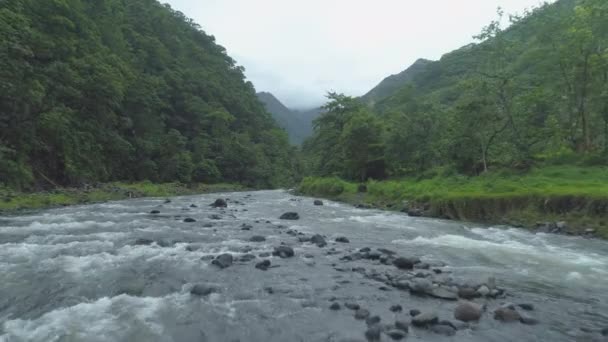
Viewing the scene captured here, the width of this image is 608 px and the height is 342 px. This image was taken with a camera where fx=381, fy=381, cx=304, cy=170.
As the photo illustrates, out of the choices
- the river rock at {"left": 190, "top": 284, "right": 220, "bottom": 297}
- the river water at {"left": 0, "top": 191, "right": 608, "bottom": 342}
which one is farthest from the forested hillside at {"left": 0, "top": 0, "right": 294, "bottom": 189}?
the river rock at {"left": 190, "top": 284, "right": 220, "bottom": 297}

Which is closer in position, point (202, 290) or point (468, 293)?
point (468, 293)

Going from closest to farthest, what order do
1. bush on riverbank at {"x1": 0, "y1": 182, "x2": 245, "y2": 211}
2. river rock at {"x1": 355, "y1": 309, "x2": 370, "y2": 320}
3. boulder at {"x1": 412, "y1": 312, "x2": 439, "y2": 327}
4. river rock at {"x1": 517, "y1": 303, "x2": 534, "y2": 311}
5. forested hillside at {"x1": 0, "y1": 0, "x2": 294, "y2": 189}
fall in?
boulder at {"x1": 412, "y1": 312, "x2": 439, "y2": 327} → river rock at {"x1": 355, "y1": 309, "x2": 370, "y2": 320} → river rock at {"x1": 517, "y1": 303, "x2": 534, "y2": 311} → bush on riverbank at {"x1": 0, "y1": 182, "x2": 245, "y2": 211} → forested hillside at {"x1": 0, "y1": 0, "x2": 294, "y2": 189}

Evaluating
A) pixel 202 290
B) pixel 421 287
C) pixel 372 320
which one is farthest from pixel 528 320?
pixel 202 290

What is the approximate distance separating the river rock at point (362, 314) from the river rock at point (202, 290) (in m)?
3.04

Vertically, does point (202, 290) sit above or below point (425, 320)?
below

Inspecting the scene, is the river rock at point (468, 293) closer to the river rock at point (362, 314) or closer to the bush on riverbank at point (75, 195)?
the river rock at point (362, 314)

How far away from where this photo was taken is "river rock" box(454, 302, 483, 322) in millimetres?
6533

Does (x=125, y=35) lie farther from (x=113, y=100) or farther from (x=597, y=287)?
(x=597, y=287)

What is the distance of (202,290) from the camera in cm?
791

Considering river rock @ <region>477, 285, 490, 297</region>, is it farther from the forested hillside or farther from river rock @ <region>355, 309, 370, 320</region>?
the forested hillside

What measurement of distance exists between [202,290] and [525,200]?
53.3 ft

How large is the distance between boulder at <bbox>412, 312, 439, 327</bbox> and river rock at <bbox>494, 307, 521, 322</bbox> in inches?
45.4

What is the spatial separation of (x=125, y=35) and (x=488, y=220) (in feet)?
230

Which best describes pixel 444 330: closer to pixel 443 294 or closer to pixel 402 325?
pixel 402 325
